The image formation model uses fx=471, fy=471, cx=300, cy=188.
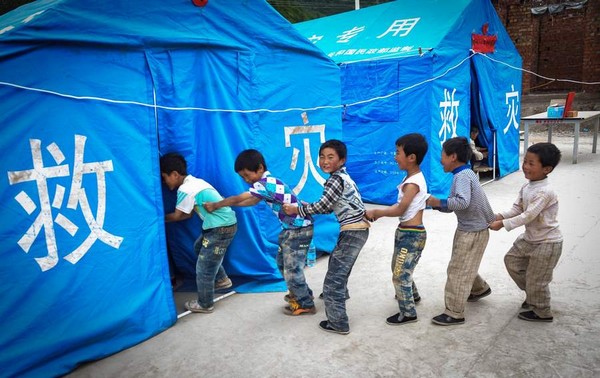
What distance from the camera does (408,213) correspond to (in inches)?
118

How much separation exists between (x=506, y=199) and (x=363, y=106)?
7.75 ft

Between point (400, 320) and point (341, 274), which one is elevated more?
point (341, 274)

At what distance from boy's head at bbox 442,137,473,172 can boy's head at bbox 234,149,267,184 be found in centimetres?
121

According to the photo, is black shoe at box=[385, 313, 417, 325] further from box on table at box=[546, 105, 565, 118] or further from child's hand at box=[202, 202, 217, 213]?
box on table at box=[546, 105, 565, 118]

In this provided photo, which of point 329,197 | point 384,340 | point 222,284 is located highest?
point 329,197

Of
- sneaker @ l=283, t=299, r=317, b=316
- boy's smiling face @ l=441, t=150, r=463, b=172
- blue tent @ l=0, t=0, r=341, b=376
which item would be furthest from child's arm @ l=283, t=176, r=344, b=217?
blue tent @ l=0, t=0, r=341, b=376

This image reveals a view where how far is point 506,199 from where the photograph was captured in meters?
6.51

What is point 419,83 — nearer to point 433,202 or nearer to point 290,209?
point 433,202

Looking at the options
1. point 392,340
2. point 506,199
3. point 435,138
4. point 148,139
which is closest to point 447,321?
point 392,340

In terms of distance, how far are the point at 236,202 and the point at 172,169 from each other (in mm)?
535

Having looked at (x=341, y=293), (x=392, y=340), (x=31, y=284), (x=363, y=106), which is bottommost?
(x=392, y=340)

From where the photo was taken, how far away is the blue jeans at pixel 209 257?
3354 mm

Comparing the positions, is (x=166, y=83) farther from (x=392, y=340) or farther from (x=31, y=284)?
(x=392, y=340)

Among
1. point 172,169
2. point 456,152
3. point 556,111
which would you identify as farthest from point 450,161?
point 556,111
